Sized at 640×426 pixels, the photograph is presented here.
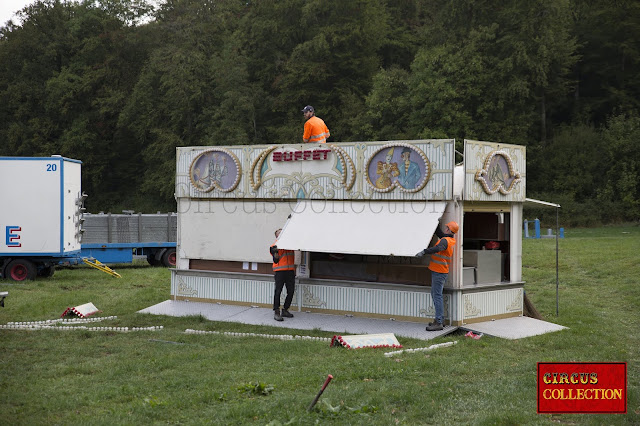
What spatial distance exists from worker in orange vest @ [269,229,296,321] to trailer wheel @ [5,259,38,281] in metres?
9.98

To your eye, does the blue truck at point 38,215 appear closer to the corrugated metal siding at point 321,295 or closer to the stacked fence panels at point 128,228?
the stacked fence panels at point 128,228

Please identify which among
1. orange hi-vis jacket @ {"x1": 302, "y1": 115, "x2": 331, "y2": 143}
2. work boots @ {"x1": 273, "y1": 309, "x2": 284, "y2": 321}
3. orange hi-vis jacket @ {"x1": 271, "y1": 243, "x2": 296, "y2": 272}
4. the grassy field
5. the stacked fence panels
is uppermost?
orange hi-vis jacket @ {"x1": 302, "y1": 115, "x2": 331, "y2": 143}

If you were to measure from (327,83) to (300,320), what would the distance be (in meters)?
33.1

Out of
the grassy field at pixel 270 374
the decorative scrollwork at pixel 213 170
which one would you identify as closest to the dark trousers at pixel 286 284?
the grassy field at pixel 270 374

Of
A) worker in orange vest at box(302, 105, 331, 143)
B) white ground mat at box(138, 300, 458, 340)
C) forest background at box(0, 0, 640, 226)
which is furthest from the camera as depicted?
forest background at box(0, 0, 640, 226)

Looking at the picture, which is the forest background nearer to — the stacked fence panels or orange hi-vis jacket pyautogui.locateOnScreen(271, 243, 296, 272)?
the stacked fence panels

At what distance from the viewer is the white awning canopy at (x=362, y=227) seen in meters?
13.4

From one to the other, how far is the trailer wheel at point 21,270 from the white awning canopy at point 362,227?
10.1 meters

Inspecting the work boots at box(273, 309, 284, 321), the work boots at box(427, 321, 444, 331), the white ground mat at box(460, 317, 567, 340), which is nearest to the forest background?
the white ground mat at box(460, 317, 567, 340)

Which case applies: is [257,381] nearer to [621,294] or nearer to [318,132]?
[318,132]

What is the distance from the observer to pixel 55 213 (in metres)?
21.1

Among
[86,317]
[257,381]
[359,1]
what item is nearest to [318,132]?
[86,317]

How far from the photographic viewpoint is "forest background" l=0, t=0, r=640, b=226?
134 feet

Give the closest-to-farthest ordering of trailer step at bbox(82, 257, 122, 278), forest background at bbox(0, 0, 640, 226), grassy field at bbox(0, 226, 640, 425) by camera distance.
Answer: grassy field at bbox(0, 226, 640, 425), trailer step at bbox(82, 257, 122, 278), forest background at bbox(0, 0, 640, 226)
